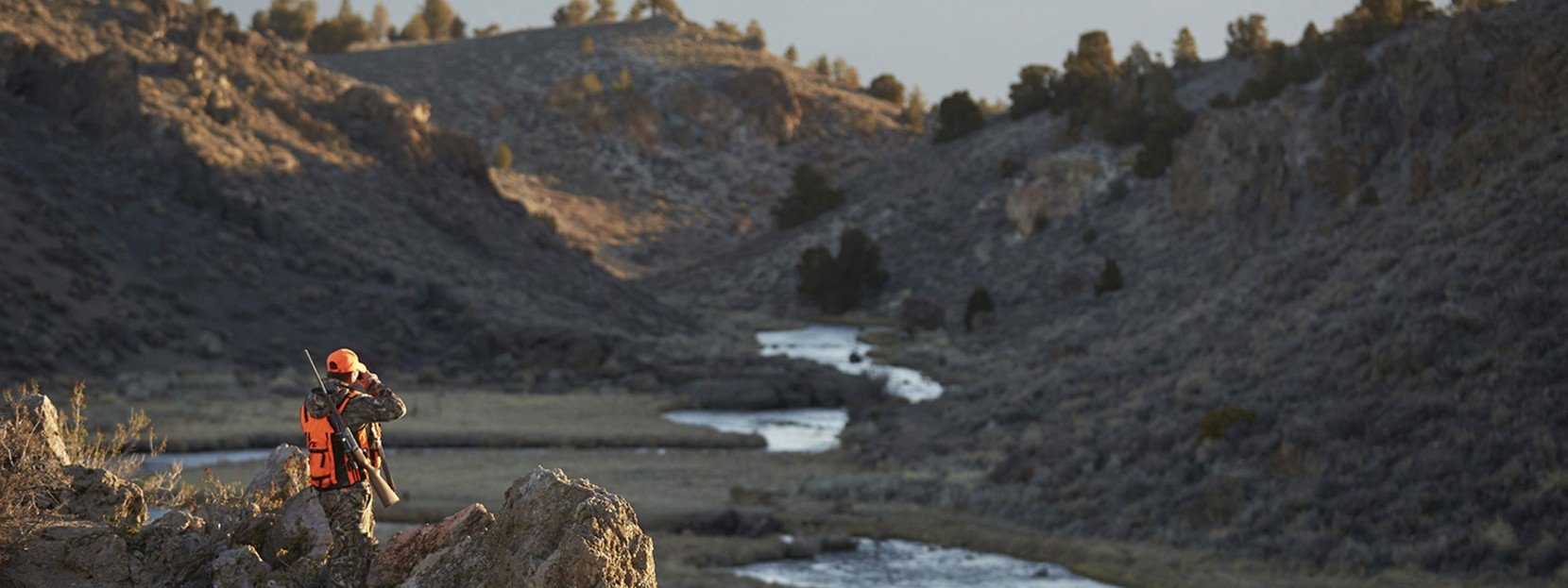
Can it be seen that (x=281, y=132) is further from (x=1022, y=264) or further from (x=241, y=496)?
(x=241, y=496)

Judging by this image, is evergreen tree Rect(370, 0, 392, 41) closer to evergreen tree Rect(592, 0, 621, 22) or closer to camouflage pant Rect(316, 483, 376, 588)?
evergreen tree Rect(592, 0, 621, 22)

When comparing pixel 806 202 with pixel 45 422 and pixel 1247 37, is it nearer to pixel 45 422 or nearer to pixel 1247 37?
pixel 1247 37

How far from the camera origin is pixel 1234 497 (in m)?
30.0

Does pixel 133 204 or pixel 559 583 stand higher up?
pixel 133 204

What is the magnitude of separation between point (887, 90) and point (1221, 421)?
126 metres

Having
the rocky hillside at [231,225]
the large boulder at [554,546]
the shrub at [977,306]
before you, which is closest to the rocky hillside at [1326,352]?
the shrub at [977,306]

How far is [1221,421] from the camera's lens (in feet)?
112

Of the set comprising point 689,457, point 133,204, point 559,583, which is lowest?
point 689,457

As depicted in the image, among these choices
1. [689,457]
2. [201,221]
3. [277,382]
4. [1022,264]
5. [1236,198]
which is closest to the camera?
[689,457]

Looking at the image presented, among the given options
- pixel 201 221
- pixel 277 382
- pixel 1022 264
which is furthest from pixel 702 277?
pixel 277 382

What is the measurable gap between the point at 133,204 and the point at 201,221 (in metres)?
2.65

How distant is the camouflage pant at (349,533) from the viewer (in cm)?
1115

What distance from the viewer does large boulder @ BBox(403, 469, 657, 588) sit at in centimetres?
988

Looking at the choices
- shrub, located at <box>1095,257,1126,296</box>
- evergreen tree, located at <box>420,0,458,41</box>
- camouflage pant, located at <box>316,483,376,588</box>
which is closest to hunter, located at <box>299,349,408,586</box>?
camouflage pant, located at <box>316,483,376,588</box>
